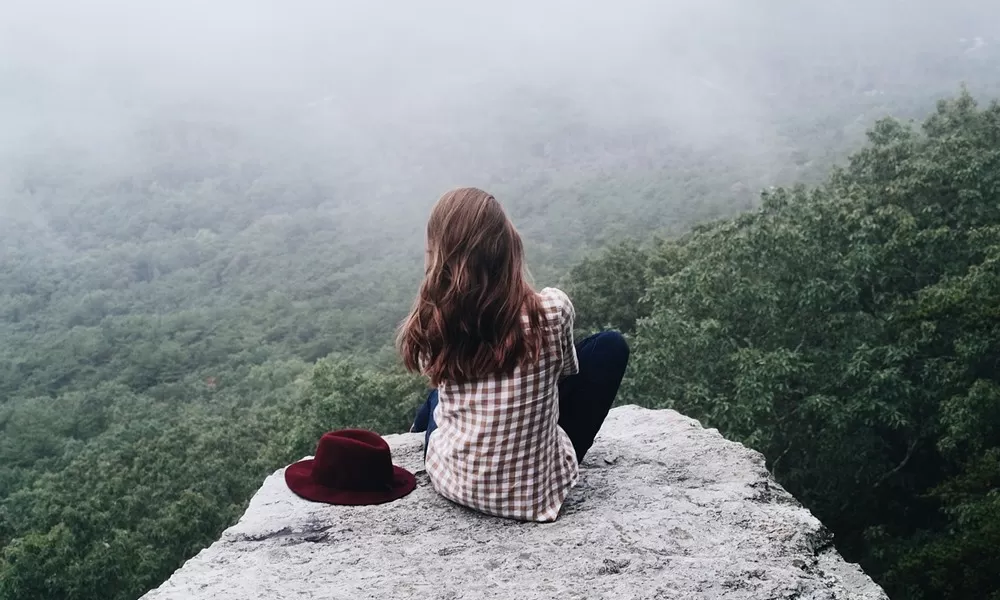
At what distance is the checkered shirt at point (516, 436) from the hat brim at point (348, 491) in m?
0.40

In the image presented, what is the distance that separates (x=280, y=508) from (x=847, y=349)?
10.7 m

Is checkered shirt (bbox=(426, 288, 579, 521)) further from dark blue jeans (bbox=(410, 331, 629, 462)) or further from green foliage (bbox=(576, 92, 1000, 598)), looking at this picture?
green foliage (bbox=(576, 92, 1000, 598))

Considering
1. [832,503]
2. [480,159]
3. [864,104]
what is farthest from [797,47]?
[832,503]

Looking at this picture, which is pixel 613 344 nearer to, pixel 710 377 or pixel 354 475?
A: pixel 354 475

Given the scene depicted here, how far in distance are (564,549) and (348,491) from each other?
119 cm

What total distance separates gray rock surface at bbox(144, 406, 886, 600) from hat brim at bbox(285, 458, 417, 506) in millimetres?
40

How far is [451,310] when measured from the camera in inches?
127

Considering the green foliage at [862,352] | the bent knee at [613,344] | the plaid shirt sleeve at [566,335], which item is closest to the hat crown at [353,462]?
the plaid shirt sleeve at [566,335]

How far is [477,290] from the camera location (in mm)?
3205

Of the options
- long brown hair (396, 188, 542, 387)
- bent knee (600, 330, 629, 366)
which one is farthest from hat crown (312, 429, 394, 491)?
bent knee (600, 330, 629, 366)

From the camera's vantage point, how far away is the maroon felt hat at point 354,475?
12.6ft

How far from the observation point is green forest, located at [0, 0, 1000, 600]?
12227mm

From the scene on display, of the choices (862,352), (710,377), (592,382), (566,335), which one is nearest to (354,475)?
(592,382)

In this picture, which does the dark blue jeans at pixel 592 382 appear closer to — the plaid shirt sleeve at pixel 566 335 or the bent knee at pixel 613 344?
the bent knee at pixel 613 344
